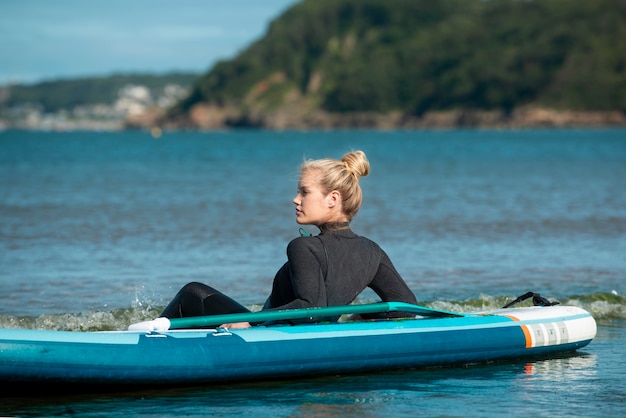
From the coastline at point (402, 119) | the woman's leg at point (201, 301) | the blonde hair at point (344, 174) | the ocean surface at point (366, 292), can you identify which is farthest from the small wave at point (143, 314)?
the coastline at point (402, 119)

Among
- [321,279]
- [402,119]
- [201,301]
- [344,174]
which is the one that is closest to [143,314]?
[201,301]

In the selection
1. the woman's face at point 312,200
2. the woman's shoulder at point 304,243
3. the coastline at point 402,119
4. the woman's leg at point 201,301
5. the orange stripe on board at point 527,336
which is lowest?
the orange stripe on board at point 527,336

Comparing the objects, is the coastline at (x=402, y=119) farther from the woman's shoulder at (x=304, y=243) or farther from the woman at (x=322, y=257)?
the woman's shoulder at (x=304, y=243)

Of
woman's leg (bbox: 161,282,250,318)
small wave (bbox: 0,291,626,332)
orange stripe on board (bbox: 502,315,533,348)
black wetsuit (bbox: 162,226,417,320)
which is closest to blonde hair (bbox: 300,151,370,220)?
black wetsuit (bbox: 162,226,417,320)

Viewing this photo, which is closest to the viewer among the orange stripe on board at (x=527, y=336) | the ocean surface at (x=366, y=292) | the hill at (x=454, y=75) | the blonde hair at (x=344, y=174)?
the ocean surface at (x=366, y=292)

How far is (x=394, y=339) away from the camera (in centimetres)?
686

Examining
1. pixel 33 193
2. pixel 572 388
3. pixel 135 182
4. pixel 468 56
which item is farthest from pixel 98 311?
pixel 468 56

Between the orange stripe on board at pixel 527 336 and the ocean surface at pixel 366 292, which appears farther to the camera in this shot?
the orange stripe on board at pixel 527 336

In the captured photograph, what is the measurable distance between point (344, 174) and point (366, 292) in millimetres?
5113

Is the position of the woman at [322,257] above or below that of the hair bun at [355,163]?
below

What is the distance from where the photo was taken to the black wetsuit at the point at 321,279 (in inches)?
251

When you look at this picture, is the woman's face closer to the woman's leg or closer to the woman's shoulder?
the woman's shoulder

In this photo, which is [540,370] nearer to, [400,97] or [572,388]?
[572,388]

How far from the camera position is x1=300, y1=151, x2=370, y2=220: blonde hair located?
6.45 m
